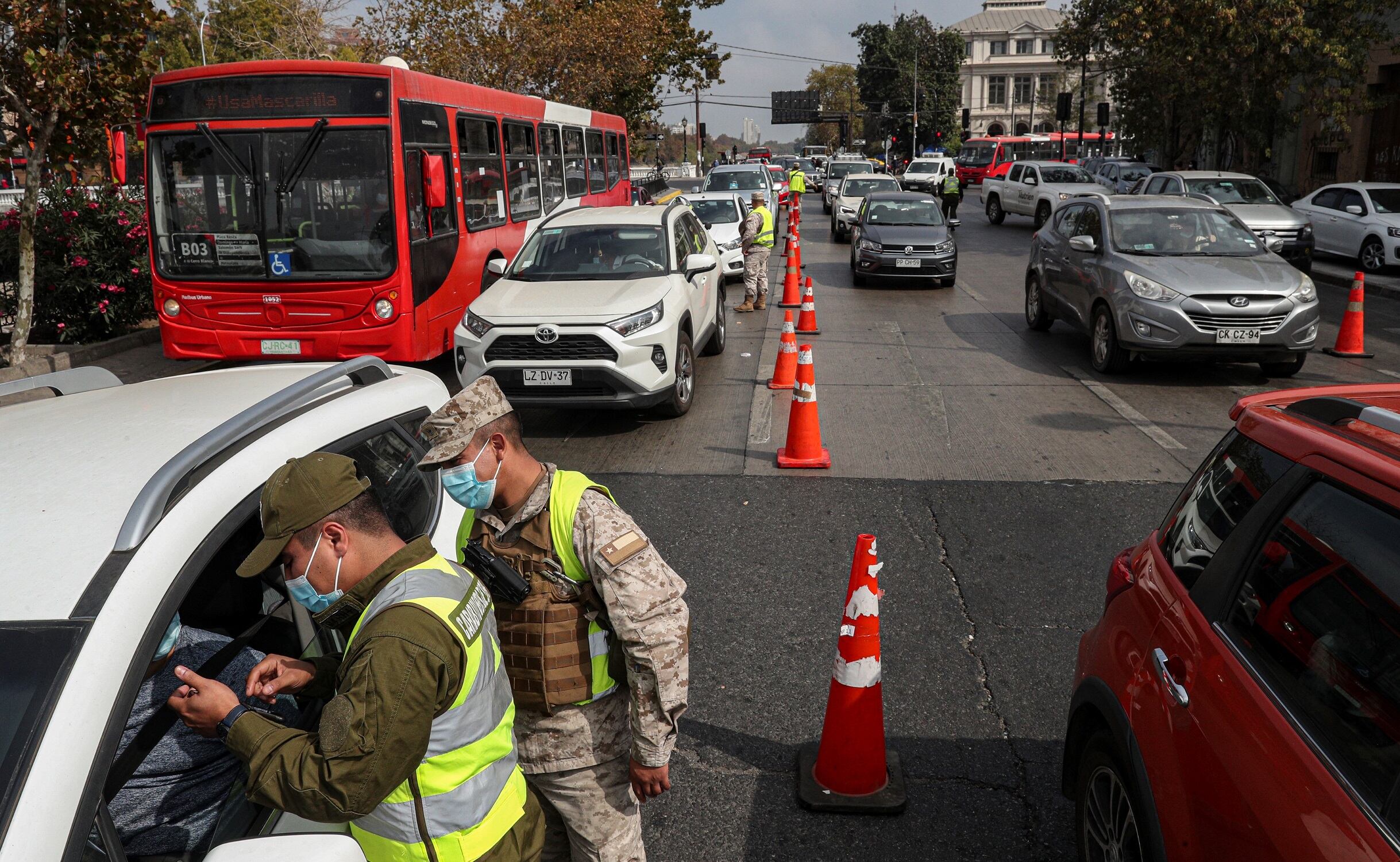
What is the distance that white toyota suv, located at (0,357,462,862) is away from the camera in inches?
69.1

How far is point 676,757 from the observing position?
13.4ft

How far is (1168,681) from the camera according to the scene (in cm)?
256

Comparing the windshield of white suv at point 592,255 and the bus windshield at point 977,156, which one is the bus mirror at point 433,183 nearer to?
the windshield of white suv at point 592,255

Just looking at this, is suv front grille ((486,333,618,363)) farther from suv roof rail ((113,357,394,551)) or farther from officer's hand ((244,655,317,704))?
officer's hand ((244,655,317,704))

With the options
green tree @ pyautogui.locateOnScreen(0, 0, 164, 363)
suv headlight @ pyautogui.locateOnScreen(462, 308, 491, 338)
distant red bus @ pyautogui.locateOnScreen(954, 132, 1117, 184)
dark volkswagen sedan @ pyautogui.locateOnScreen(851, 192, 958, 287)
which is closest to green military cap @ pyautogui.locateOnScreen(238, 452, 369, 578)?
suv headlight @ pyautogui.locateOnScreen(462, 308, 491, 338)

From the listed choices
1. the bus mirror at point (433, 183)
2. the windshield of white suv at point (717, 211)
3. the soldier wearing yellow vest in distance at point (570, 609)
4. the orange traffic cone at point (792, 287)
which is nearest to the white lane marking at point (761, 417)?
the bus mirror at point (433, 183)

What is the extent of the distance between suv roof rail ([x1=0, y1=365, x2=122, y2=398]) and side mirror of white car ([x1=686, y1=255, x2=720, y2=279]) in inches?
251

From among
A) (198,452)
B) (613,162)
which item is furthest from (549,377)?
(613,162)

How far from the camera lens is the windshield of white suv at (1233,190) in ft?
64.6

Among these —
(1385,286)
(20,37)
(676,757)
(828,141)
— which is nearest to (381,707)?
(676,757)

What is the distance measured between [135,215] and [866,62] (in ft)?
302

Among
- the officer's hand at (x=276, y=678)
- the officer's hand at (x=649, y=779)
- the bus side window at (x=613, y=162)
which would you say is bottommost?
the officer's hand at (x=649, y=779)

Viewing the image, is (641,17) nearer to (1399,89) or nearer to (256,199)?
(1399,89)

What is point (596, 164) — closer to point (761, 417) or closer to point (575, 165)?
point (575, 165)
